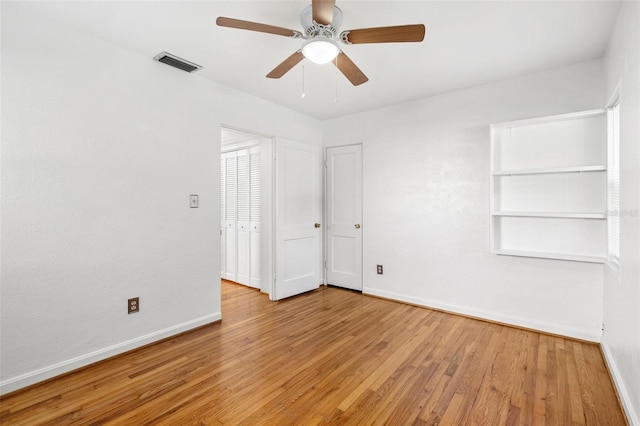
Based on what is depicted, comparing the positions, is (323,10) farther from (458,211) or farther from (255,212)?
(255,212)

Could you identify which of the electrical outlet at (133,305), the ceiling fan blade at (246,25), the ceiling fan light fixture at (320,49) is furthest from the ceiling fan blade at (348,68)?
the electrical outlet at (133,305)

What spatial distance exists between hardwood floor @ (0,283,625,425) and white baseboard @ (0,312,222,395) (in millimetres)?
57

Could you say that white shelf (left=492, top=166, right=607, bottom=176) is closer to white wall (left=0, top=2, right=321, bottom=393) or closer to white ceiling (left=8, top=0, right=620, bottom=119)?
white ceiling (left=8, top=0, right=620, bottom=119)

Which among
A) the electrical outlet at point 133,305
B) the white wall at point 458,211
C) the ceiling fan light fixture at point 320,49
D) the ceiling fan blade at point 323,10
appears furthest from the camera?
the white wall at point 458,211

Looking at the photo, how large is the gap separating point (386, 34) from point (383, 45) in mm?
758

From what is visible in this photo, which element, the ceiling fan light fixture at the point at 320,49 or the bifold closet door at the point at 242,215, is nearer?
the ceiling fan light fixture at the point at 320,49

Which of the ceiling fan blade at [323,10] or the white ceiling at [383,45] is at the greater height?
the white ceiling at [383,45]

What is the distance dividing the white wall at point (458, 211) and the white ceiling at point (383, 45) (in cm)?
28

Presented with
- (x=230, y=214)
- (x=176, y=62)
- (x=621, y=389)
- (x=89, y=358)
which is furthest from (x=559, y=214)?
(x=230, y=214)

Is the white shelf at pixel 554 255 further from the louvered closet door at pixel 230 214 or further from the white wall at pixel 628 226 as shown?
the louvered closet door at pixel 230 214

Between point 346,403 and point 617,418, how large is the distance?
1567mm

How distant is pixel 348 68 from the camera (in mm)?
2221

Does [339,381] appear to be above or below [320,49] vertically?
below

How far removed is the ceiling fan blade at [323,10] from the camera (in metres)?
1.61
